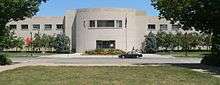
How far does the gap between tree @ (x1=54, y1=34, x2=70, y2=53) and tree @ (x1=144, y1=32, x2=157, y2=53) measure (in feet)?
48.6

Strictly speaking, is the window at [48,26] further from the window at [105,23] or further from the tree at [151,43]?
the tree at [151,43]

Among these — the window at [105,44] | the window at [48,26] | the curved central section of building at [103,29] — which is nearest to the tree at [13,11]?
the curved central section of building at [103,29]

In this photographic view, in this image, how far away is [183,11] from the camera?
35688 millimetres

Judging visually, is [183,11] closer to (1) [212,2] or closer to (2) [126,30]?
(1) [212,2]

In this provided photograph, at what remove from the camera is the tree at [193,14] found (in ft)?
112

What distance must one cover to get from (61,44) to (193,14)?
64.3 metres

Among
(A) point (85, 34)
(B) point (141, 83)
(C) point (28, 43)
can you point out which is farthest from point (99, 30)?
(B) point (141, 83)

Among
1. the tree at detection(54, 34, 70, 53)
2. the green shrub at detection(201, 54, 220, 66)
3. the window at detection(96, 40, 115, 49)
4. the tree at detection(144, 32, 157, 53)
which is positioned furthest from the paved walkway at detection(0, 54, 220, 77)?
the tree at detection(144, 32, 157, 53)

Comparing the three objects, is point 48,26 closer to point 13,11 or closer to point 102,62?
point 102,62

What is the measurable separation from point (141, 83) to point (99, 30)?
250 ft

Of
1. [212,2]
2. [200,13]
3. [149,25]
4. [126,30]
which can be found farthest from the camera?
[149,25]

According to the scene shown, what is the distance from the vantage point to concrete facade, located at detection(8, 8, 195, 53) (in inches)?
3799

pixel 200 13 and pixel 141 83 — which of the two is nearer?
pixel 141 83

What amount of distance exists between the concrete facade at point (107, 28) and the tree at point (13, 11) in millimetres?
57618
